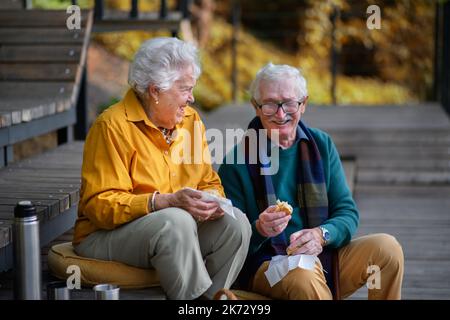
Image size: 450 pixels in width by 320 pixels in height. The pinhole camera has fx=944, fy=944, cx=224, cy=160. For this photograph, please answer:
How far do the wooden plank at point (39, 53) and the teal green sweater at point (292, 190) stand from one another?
7.50ft

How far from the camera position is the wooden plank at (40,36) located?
17.2 feet

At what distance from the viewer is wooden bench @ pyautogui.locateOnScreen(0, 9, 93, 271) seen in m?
3.57

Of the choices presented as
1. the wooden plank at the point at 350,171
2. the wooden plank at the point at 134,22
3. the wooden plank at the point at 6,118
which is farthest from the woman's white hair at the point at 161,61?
the wooden plank at the point at 350,171

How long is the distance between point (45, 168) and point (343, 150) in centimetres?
315

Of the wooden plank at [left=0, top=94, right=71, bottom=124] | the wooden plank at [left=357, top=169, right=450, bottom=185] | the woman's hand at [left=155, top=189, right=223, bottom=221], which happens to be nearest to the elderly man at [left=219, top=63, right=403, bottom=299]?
the woman's hand at [left=155, top=189, right=223, bottom=221]

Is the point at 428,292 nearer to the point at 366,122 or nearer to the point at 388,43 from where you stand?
the point at 366,122

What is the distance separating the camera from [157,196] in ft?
8.91

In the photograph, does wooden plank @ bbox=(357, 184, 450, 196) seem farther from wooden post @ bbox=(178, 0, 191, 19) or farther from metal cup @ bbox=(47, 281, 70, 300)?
metal cup @ bbox=(47, 281, 70, 300)

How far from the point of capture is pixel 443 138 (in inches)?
269

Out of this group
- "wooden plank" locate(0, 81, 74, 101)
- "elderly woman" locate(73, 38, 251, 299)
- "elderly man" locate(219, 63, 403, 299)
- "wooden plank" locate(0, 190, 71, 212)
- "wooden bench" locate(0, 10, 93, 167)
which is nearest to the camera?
"elderly woman" locate(73, 38, 251, 299)

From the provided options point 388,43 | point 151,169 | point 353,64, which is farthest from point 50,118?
point 353,64

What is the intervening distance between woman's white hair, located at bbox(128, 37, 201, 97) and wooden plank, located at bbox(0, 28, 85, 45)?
2.45 m

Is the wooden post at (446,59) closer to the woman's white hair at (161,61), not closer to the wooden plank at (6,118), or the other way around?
the wooden plank at (6,118)
